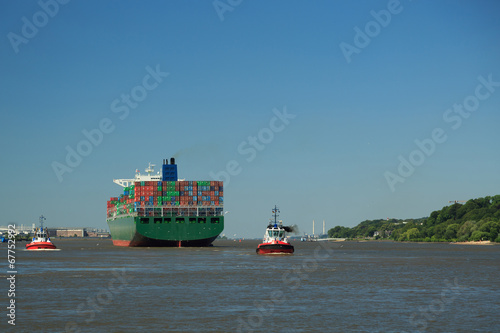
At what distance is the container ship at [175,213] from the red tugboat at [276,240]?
140 feet

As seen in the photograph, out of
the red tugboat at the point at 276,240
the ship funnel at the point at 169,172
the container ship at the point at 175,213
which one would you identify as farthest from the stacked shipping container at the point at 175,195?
the red tugboat at the point at 276,240

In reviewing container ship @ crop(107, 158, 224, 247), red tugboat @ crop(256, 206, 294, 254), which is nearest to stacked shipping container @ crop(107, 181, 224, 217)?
container ship @ crop(107, 158, 224, 247)

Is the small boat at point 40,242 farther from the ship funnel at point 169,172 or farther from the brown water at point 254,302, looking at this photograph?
the brown water at point 254,302

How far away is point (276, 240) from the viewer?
346 feet

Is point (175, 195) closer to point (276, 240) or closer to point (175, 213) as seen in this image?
point (175, 213)

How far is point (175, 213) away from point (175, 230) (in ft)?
18.3

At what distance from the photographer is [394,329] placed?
32.6 meters

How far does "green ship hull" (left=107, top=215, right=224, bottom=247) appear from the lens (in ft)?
484

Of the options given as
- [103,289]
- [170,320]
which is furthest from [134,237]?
[170,320]

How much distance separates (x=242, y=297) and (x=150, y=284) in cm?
1190

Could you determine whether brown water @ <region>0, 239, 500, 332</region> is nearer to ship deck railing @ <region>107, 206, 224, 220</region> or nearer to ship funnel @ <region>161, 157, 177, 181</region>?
ship deck railing @ <region>107, 206, 224, 220</region>

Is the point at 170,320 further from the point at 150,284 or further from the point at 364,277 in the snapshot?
the point at 364,277

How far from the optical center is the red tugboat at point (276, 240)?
105375mm

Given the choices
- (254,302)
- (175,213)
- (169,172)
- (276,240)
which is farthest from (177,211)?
(254,302)
